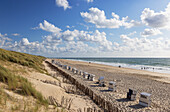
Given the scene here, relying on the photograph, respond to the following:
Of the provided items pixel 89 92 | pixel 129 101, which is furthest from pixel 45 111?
pixel 129 101

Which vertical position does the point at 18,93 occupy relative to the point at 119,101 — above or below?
above

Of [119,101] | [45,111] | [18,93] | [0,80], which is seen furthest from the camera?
[119,101]

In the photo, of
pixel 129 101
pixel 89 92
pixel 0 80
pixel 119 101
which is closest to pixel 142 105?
pixel 129 101

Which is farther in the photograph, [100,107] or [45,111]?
[100,107]

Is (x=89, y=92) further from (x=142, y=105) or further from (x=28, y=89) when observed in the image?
(x=28, y=89)

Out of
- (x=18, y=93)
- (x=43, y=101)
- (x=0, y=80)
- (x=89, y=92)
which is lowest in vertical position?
(x=89, y=92)

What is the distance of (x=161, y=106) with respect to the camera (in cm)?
708

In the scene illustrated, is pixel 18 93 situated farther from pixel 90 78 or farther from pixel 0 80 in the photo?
pixel 90 78

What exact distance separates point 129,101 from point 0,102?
676cm

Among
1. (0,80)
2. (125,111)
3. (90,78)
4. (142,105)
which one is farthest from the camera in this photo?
(90,78)

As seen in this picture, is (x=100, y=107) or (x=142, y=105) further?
(x=142, y=105)

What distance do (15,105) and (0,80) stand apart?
2172 millimetres

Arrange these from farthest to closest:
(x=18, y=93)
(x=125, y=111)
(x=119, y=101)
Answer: (x=119, y=101), (x=125, y=111), (x=18, y=93)

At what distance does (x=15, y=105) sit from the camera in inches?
148
